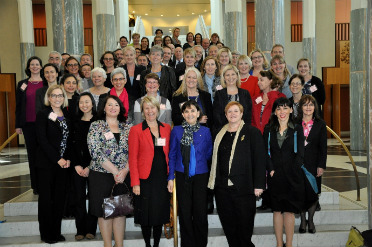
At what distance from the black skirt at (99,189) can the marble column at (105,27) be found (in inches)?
424

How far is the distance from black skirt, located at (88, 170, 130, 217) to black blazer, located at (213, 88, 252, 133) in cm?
144

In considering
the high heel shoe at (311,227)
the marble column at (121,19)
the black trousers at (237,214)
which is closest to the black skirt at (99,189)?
the black trousers at (237,214)

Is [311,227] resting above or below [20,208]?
below

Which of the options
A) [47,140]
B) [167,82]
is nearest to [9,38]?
[167,82]

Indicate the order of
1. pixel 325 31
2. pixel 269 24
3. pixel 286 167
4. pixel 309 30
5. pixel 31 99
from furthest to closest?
pixel 325 31, pixel 309 30, pixel 269 24, pixel 31 99, pixel 286 167

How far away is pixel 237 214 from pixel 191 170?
70 cm

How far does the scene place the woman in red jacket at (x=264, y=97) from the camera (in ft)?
17.9

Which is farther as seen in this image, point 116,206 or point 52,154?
point 52,154

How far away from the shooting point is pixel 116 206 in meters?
4.48

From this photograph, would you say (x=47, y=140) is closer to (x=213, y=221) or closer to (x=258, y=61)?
(x=213, y=221)

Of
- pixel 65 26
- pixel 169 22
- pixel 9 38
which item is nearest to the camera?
pixel 65 26

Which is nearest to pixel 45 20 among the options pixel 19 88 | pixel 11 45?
pixel 11 45

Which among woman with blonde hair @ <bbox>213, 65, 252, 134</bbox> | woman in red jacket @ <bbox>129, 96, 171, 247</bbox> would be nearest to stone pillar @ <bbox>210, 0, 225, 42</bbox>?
woman with blonde hair @ <bbox>213, 65, 252, 134</bbox>

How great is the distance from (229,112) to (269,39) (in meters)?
4.46
